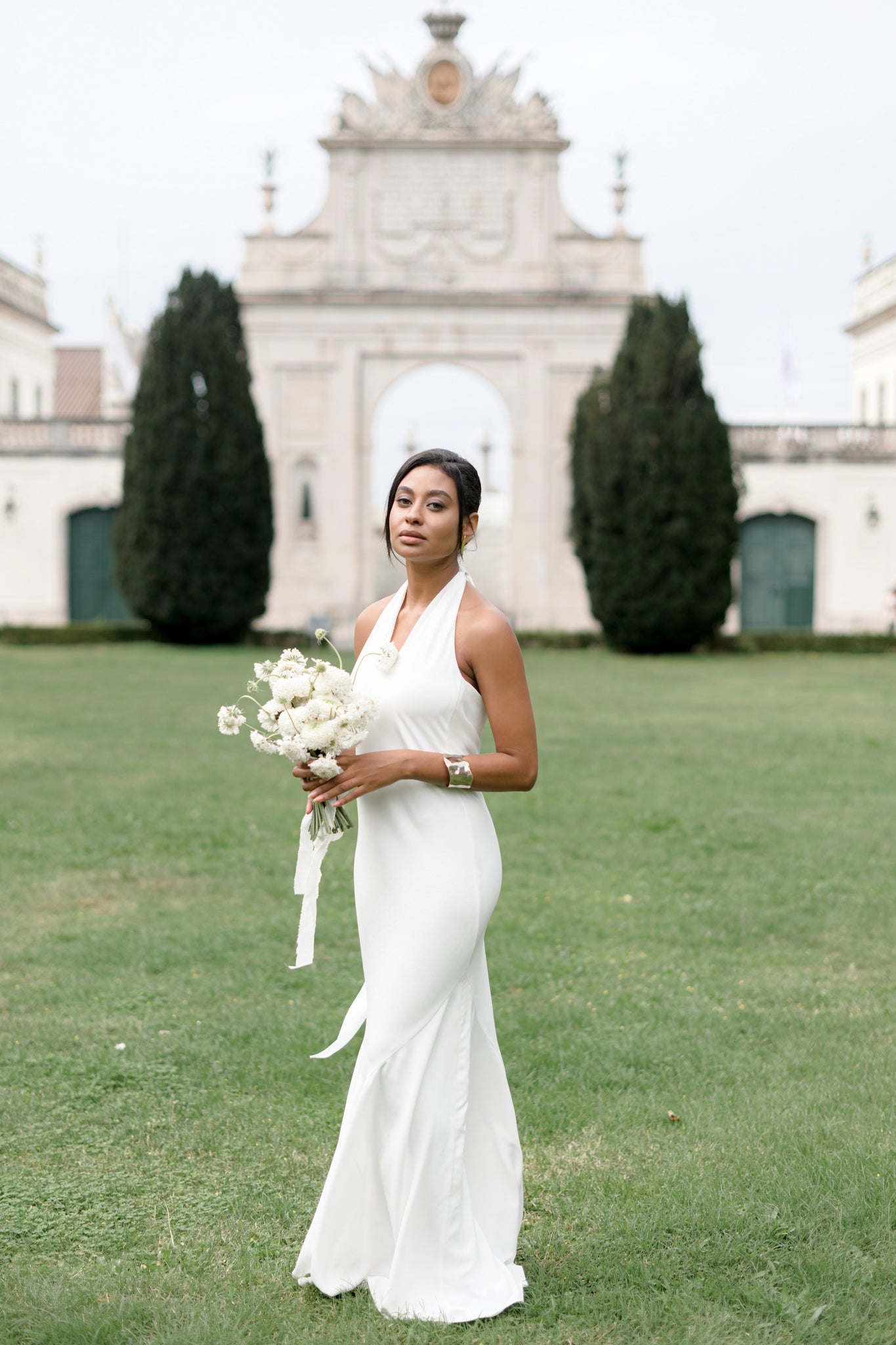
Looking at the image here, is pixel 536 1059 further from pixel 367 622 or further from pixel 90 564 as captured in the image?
pixel 90 564

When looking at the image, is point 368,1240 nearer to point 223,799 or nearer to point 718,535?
point 223,799

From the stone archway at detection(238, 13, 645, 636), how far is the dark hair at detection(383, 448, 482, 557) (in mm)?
29931

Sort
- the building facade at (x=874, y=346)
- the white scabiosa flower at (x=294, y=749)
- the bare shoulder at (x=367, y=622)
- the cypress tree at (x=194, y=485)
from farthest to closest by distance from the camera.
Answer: the building facade at (x=874, y=346) → the cypress tree at (x=194, y=485) → the bare shoulder at (x=367, y=622) → the white scabiosa flower at (x=294, y=749)

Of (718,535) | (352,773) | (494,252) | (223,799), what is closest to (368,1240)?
(352,773)

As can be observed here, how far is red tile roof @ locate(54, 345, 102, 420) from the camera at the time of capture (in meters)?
52.8

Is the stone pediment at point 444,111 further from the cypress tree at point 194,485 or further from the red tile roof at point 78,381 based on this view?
the red tile roof at point 78,381

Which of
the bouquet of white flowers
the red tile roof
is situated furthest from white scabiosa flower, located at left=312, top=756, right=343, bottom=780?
the red tile roof

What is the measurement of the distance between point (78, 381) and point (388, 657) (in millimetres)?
54512

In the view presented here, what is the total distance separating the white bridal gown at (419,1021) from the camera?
3.31m

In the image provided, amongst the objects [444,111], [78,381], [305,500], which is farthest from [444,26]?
[78,381]

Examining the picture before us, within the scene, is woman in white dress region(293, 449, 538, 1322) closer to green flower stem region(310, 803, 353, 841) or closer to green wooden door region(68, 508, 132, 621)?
green flower stem region(310, 803, 353, 841)

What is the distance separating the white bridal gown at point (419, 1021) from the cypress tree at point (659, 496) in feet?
76.7

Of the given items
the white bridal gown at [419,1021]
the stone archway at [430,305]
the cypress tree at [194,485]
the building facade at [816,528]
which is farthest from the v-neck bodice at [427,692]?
the building facade at [816,528]

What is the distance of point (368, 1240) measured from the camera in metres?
3.43
